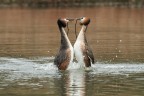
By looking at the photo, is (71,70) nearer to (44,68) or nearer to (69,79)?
(44,68)

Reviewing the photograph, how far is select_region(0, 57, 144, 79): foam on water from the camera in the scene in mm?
25531

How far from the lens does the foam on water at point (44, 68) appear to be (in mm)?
25531

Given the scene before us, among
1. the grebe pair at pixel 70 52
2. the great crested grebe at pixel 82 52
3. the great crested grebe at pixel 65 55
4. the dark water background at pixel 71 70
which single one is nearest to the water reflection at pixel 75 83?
the dark water background at pixel 71 70

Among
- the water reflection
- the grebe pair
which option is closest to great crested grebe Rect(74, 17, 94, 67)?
the grebe pair

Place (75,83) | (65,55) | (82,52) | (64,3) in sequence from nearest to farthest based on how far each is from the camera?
(75,83), (65,55), (82,52), (64,3)

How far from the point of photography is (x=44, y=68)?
2697cm

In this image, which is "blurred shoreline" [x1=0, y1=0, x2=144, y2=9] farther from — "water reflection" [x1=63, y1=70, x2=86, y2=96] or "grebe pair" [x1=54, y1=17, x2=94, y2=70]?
"water reflection" [x1=63, y1=70, x2=86, y2=96]

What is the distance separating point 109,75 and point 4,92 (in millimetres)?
4996

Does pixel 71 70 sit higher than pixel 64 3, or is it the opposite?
pixel 71 70

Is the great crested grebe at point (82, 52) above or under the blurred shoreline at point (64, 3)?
above

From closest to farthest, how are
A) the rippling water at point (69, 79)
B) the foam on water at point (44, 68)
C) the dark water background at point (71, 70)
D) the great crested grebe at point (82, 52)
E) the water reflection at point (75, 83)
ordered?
the water reflection at point (75, 83) < the rippling water at point (69, 79) < the dark water background at point (71, 70) < the foam on water at point (44, 68) < the great crested grebe at point (82, 52)

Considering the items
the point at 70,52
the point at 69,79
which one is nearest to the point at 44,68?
the point at 70,52

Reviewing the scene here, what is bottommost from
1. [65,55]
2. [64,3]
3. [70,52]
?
[64,3]

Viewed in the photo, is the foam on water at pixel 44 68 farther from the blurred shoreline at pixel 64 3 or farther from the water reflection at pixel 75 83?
the blurred shoreline at pixel 64 3
